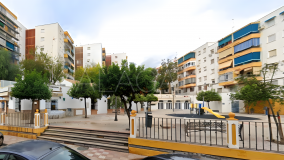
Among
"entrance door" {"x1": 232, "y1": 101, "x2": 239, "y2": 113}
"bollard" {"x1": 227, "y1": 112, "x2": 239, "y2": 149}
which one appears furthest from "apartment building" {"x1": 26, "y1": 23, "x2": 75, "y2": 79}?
"bollard" {"x1": 227, "y1": 112, "x2": 239, "y2": 149}

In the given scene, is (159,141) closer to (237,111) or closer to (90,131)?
(90,131)

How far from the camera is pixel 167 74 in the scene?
148 ft

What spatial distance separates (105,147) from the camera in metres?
7.39

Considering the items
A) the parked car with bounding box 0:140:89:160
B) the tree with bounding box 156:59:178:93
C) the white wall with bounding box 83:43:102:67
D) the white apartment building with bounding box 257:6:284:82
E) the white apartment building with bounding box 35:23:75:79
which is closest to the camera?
the parked car with bounding box 0:140:89:160

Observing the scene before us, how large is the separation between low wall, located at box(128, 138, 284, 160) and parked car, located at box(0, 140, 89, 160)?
352 centimetres

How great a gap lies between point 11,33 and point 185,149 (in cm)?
4637

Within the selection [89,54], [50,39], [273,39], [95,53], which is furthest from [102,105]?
[89,54]

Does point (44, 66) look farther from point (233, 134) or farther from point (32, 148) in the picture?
point (233, 134)

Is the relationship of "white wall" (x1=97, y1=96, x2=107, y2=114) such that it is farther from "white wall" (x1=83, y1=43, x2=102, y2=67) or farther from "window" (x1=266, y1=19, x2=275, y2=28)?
"white wall" (x1=83, y1=43, x2=102, y2=67)

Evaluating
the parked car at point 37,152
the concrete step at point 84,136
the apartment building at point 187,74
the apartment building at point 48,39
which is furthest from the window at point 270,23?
the apartment building at point 48,39

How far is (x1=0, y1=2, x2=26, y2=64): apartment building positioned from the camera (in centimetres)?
3475

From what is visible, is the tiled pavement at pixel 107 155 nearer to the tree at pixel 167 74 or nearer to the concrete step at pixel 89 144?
the concrete step at pixel 89 144

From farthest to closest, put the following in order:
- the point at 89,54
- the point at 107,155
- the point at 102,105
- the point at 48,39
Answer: the point at 89,54 → the point at 48,39 → the point at 102,105 → the point at 107,155

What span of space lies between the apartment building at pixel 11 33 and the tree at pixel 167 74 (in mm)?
34524
